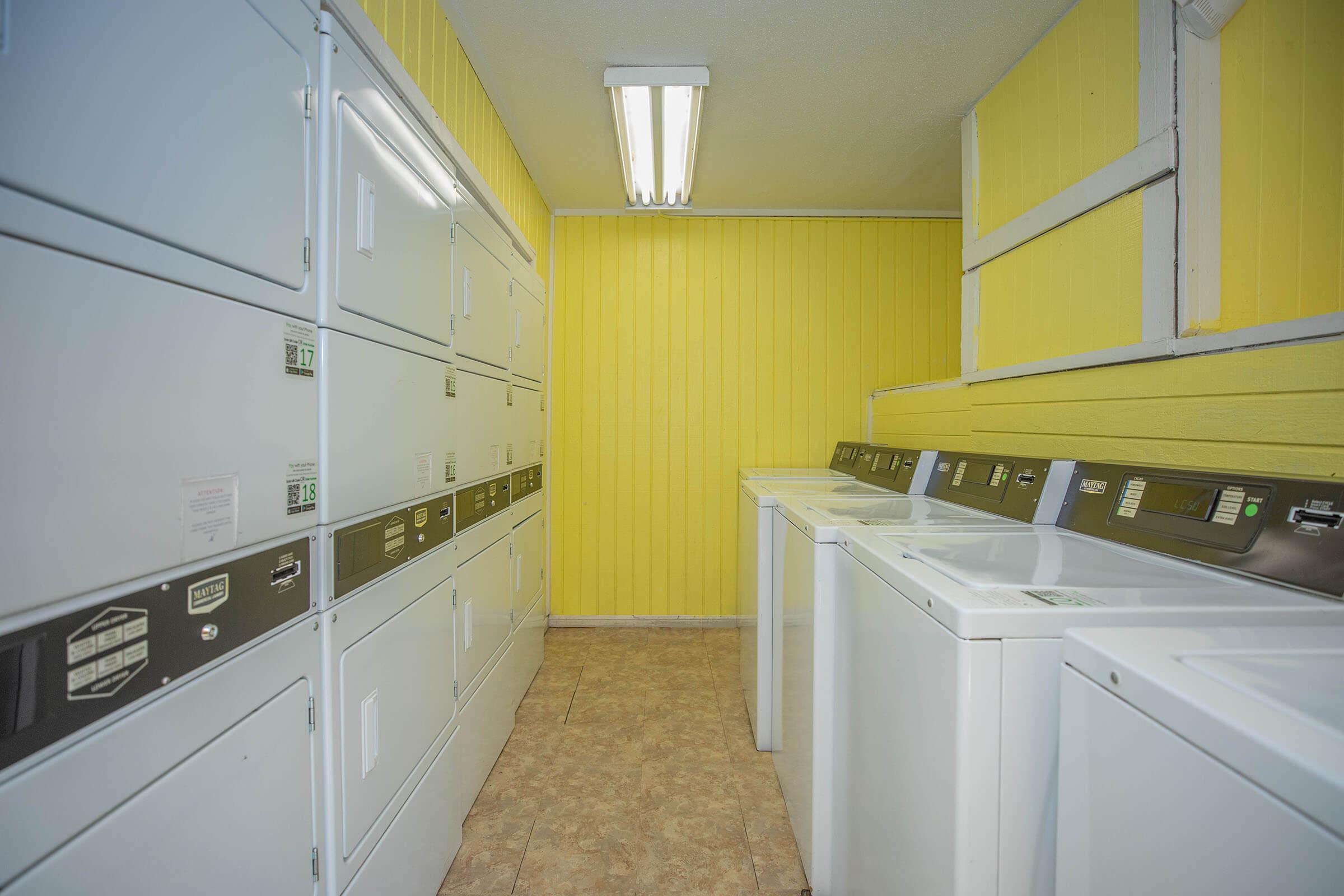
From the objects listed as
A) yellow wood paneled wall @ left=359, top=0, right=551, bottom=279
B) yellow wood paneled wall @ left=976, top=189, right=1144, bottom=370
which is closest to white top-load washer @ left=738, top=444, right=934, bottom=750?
yellow wood paneled wall @ left=976, top=189, right=1144, bottom=370

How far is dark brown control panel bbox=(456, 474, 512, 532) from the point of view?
5.52 feet

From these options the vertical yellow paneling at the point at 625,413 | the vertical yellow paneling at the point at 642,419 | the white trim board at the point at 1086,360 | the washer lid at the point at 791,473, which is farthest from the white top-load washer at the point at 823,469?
the white trim board at the point at 1086,360

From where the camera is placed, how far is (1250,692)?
507mm

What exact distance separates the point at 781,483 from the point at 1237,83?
72.2 inches

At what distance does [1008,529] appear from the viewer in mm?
1312

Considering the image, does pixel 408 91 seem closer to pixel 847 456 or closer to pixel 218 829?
pixel 218 829

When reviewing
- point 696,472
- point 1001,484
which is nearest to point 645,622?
point 696,472

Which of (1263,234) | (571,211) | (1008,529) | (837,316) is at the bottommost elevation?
(1008,529)

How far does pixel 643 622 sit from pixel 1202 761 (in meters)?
3.24

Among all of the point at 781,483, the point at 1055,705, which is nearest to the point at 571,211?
the point at 781,483

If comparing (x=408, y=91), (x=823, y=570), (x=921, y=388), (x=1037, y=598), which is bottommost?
(x=823, y=570)

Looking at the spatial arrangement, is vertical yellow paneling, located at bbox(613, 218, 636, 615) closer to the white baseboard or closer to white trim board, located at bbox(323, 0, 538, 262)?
the white baseboard

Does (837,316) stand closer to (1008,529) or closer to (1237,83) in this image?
(1237,83)

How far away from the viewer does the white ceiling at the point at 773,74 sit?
1881mm
